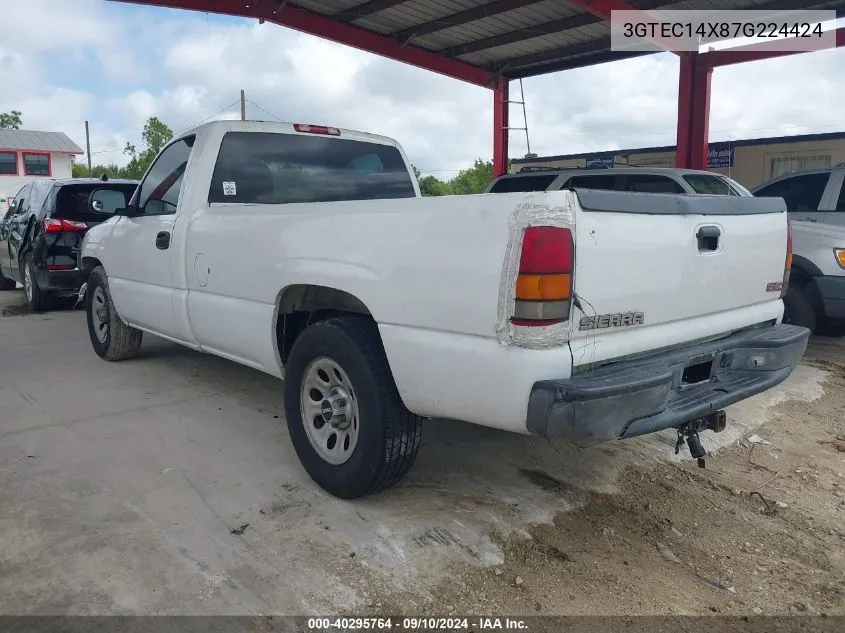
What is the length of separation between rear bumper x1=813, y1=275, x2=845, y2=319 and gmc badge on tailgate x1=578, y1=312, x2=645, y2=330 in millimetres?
4629

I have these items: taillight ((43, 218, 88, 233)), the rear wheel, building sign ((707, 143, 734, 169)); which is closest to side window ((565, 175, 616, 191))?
taillight ((43, 218, 88, 233))

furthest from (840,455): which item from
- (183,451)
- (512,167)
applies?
(512,167)

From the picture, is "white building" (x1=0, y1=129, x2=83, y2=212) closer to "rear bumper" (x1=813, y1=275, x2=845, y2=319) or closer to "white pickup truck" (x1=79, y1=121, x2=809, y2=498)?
"white pickup truck" (x1=79, y1=121, x2=809, y2=498)

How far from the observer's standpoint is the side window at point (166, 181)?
4.61 meters

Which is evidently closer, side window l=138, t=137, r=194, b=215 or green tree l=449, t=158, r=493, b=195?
side window l=138, t=137, r=194, b=215

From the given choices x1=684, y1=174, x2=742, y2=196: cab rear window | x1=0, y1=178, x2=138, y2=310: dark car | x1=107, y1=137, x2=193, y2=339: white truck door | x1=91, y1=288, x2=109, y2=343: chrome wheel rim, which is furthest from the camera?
x1=0, y1=178, x2=138, y2=310: dark car

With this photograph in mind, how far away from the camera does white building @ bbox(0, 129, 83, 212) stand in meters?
42.5

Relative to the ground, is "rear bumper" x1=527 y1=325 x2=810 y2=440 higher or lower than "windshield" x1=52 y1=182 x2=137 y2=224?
lower

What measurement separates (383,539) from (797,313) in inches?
213

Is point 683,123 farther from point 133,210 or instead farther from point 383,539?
point 383,539

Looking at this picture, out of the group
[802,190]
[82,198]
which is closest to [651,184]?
[802,190]

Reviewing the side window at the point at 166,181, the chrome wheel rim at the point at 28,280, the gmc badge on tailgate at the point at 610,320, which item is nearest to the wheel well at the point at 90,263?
the side window at the point at 166,181

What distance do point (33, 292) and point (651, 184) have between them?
8180 mm

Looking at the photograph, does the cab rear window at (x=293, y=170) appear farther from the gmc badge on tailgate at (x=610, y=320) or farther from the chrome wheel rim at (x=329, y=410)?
the gmc badge on tailgate at (x=610, y=320)
